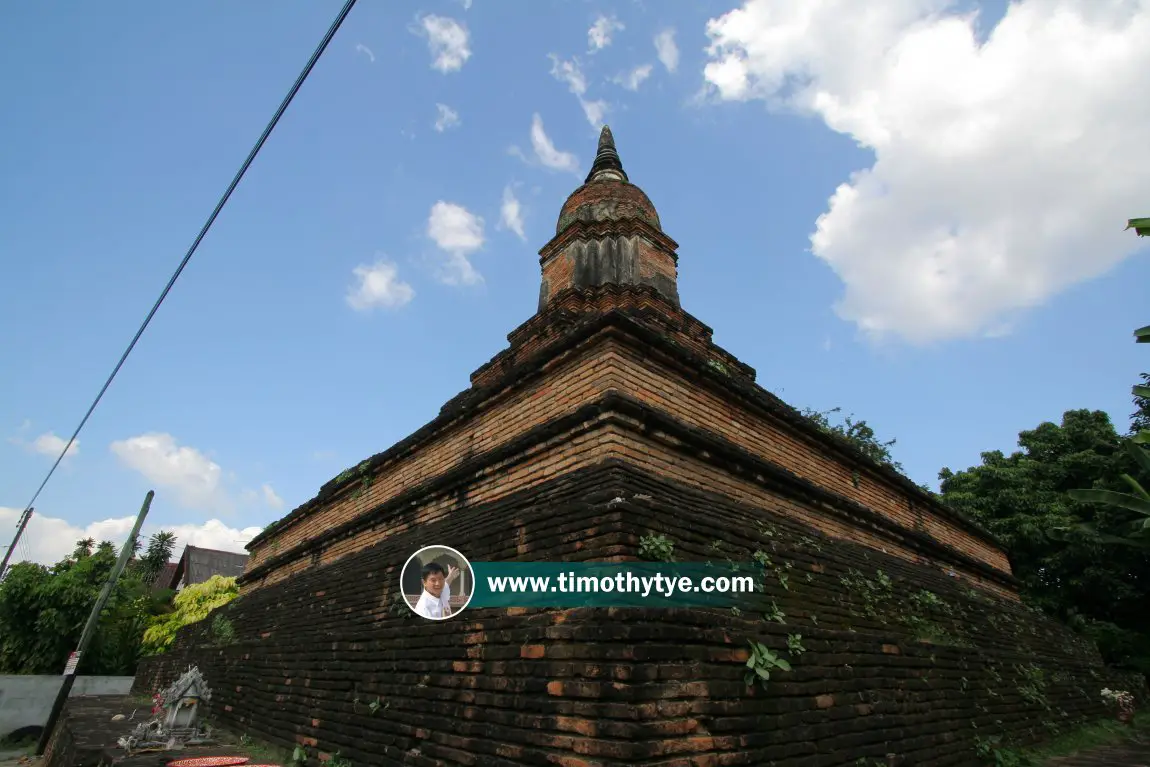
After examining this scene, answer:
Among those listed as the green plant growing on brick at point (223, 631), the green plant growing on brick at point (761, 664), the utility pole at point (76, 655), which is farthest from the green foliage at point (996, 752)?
the utility pole at point (76, 655)

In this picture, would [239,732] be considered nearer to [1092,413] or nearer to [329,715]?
[329,715]

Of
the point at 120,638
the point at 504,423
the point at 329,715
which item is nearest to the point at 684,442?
the point at 504,423

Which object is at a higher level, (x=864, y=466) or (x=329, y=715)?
(x=864, y=466)

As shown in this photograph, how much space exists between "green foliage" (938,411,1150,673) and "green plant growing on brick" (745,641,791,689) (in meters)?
15.6

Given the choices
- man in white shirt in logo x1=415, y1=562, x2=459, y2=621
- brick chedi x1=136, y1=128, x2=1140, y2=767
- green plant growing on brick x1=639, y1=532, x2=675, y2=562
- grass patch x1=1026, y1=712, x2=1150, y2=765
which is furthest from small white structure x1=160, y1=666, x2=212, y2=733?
grass patch x1=1026, y1=712, x2=1150, y2=765

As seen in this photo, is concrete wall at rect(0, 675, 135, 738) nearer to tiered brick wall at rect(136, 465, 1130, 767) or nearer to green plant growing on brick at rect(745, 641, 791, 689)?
tiered brick wall at rect(136, 465, 1130, 767)

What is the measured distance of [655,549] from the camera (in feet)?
11.7

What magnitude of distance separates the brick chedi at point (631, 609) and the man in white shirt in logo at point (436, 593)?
15 cm

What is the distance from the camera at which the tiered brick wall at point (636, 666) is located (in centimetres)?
295

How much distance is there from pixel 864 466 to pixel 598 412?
16.4 feet

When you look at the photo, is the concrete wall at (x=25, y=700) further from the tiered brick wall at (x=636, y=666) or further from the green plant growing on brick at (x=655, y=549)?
the green plant growing on brick at (x=655, y=549)

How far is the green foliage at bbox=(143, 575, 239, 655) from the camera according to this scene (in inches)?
829

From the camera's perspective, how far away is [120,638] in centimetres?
2050

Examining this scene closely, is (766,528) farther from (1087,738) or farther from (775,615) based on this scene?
(1087,738)
